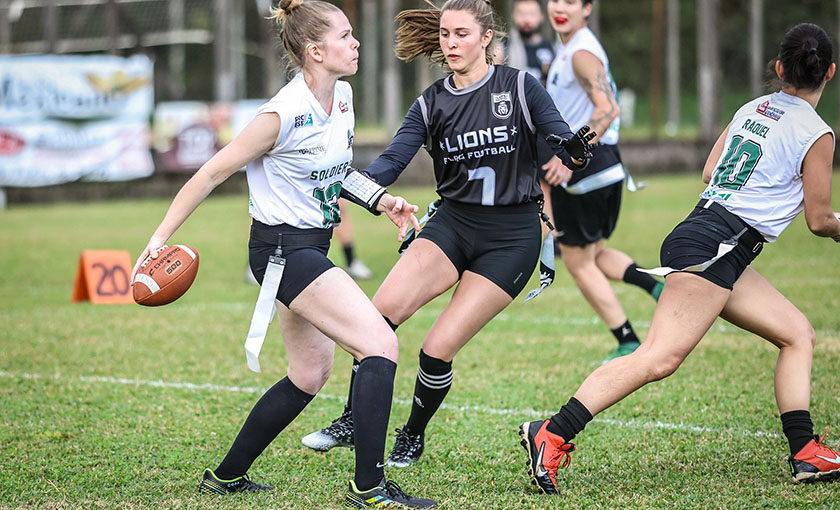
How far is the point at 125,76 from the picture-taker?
1961 centimetres

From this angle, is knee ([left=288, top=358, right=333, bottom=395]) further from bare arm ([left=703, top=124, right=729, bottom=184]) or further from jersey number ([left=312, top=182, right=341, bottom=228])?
bare arm ([left=703, top=124, right=729, bottom=184])

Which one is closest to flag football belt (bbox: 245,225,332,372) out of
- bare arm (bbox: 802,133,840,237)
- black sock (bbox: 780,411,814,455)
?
bare arm (bbox: 802,133,840,237)

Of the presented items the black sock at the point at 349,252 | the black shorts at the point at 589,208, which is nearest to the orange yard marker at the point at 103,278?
the black sock at the point at 349,252

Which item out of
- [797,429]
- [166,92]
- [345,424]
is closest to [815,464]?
[797,429]

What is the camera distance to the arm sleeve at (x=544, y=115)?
4496 millimetres

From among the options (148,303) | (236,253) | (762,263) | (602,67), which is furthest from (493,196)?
(236,253)

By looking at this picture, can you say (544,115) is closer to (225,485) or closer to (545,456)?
(545,456)

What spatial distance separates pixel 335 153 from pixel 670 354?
1624mm

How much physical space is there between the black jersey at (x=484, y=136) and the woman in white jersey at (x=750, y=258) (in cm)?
76

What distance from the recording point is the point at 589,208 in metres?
7.04

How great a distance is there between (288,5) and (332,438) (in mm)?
2032

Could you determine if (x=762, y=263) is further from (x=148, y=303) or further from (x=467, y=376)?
(x=148, y=303)

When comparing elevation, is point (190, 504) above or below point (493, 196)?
below

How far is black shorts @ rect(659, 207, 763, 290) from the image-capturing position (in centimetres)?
429
